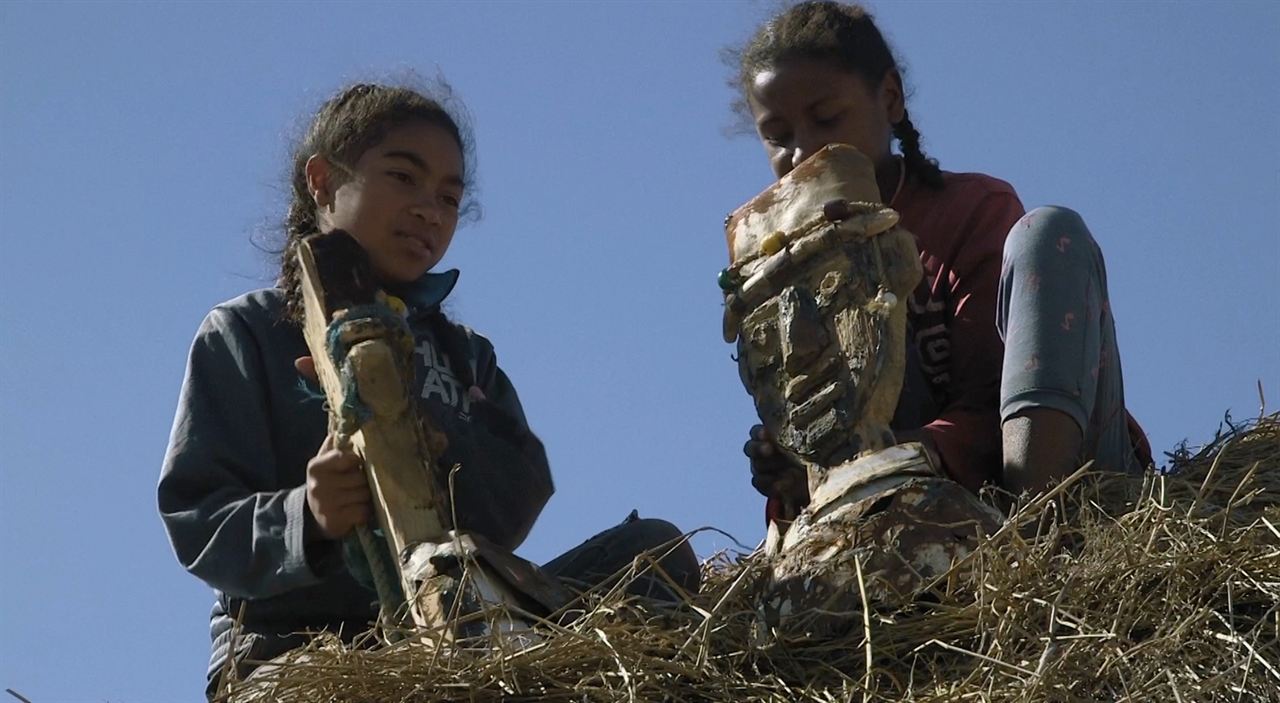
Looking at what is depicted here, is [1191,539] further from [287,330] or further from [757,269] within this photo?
[287,330]

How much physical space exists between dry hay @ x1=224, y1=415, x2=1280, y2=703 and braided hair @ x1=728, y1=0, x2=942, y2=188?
1210 mm

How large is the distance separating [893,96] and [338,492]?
1.30m

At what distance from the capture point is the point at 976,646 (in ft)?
8.45

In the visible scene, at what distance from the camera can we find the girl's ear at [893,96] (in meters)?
3.85

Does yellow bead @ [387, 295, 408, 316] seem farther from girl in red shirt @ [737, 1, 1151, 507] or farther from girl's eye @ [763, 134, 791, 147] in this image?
girl's eye @ [763, 134, 791, 147]

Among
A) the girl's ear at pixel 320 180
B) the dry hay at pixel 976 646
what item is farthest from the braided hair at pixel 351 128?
the dry hay at pixel 976 646

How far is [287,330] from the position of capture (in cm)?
353

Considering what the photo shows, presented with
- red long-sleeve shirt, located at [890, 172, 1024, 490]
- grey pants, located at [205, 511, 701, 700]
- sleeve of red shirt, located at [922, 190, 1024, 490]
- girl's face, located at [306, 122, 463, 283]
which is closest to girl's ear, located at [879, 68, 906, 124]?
red long-sleeve shirt, located at [890, 172, 1024, 490]

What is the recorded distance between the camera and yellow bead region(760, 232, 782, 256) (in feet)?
10.4

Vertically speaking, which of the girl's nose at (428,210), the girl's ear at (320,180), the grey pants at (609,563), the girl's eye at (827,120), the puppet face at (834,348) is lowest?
the grey pants at (609,563)

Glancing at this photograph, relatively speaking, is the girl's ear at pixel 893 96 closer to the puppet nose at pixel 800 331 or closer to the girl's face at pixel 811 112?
the girl's face at pixel 811 112

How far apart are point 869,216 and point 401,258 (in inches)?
34.0

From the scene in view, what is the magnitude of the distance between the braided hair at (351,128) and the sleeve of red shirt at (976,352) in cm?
87

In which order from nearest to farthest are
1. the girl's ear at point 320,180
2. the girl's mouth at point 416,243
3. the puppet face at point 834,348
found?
the puppet face at point 834,348, the girl's mouth at point 416,243, the girl's ear at point 320,180
